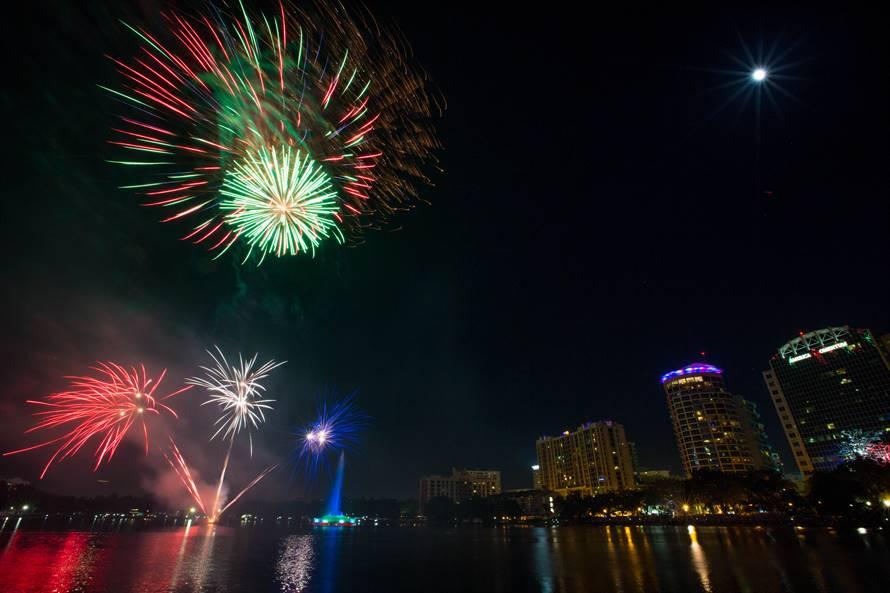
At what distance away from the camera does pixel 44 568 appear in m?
35.7

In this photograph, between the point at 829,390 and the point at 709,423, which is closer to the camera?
the point at 829,390

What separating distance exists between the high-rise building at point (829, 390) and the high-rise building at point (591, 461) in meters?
59.6

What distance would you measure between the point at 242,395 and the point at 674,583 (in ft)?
131

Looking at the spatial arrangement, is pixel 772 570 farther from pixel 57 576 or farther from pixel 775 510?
pixel 775 510

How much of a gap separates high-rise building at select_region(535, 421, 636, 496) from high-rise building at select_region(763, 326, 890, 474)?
59.6 meters

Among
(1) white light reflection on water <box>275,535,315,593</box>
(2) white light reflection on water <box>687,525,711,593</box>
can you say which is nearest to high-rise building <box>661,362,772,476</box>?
(2) white light reflection on water <box>687,525,711,593</box>

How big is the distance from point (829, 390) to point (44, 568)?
180 metres

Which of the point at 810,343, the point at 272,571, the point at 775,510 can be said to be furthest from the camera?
the point at 810,343

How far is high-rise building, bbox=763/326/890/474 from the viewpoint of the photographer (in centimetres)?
11581

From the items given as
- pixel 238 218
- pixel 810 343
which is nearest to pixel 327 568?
pixel 238 218

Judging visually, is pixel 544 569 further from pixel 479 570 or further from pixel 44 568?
pixel 44 568

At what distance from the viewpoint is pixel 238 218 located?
2531cm

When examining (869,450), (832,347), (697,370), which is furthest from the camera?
(697,370)

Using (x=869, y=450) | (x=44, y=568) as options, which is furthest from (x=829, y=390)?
(x=44, y=568)
